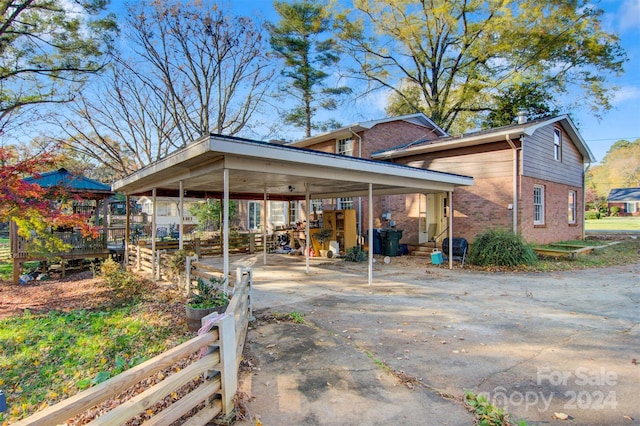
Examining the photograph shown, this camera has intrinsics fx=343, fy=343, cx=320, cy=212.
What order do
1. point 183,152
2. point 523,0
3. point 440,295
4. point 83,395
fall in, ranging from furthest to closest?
1. point 523,0
2. point 440,295
3. point 183,152
4. point 83,395

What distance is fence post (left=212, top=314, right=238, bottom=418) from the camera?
272cm

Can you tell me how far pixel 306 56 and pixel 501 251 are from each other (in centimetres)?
1821

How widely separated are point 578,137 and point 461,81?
11.6 m

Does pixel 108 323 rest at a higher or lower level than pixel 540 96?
lower

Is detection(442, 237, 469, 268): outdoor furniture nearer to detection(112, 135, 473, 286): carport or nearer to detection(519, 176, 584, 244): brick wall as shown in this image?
detection(112, 135, 473, 286): carport

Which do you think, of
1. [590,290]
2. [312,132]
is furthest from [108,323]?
[312,132]

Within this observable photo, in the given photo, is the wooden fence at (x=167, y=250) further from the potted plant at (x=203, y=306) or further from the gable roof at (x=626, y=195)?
the gable roof at (x=626, y=195)

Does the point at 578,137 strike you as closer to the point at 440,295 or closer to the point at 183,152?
the point at 440,295

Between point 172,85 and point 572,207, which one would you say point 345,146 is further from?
point 572,207

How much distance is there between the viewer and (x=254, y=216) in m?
25.6

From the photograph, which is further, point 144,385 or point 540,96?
point 540,96

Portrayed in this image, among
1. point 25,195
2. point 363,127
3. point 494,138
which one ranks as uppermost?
point 363,127

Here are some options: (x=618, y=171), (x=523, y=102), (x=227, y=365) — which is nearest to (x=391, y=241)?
(x=227, y=365)

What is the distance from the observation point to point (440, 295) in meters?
6.99
